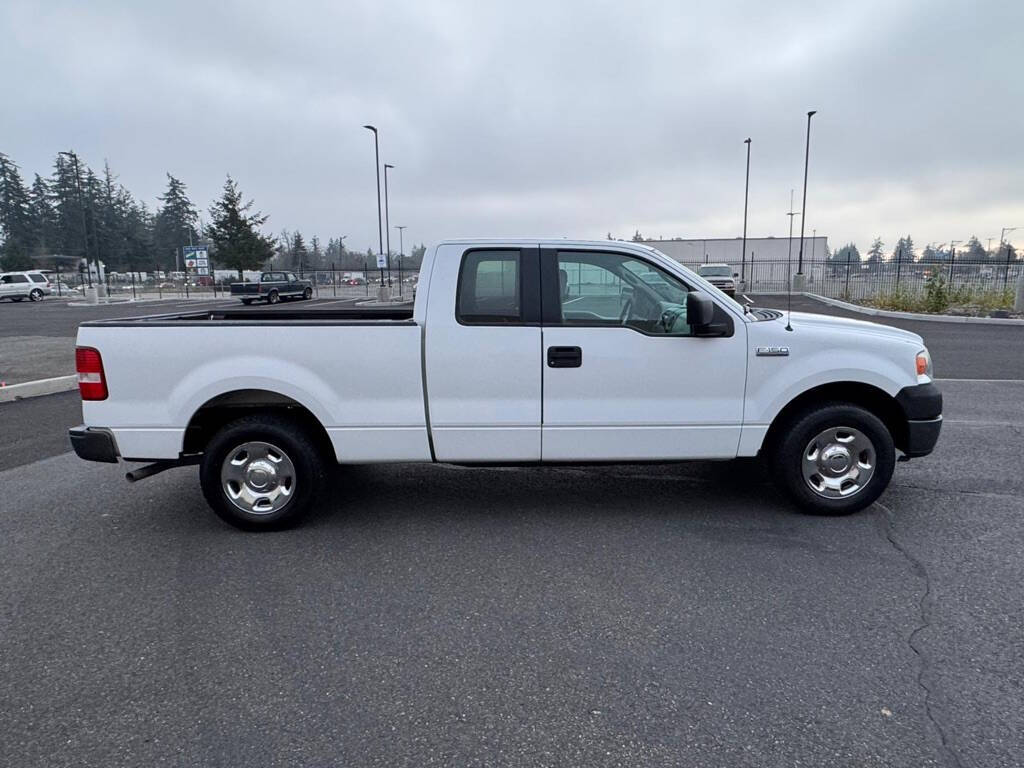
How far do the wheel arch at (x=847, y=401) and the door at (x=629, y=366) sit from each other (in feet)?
1.16

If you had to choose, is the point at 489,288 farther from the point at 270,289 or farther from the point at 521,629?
the point at 270,289

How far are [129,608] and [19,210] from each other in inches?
4193

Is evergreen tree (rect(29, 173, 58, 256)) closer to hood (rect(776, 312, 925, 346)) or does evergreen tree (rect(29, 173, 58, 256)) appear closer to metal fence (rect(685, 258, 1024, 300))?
metal fence (rect(685, 258, 1024, 300))

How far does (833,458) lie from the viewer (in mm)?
4668

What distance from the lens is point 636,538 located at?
4.41 meters

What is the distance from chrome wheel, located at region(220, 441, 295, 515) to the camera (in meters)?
4.54

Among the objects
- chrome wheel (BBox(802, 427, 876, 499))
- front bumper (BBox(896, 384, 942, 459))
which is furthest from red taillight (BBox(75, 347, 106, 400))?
front bumper (BBox(896, 384, 942, 459))

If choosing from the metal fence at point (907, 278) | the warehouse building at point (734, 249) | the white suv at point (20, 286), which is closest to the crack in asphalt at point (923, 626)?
the metal fence at point (907, 278)

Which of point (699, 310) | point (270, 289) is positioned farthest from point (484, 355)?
point (270, 289)

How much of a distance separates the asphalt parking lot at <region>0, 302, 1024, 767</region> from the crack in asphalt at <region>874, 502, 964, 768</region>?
2 cm

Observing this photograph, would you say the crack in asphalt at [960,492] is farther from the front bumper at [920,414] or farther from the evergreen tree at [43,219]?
the evergreen tree at [43,219]

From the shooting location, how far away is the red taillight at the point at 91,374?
14.3 ft

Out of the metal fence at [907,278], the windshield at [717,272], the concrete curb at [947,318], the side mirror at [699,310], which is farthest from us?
the windshield at [717,272]

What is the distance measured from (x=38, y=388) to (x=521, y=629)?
938cm
